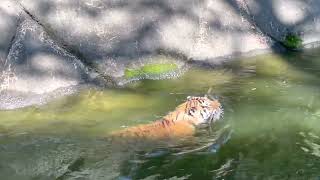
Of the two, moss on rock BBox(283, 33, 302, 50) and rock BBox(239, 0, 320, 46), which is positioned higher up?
rock BBox(239, 0, 320, 46)

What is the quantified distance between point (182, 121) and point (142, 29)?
76.8 inches

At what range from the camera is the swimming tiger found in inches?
190

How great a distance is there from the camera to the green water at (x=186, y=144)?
429cm

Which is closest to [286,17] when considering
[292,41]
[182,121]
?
[292,41]

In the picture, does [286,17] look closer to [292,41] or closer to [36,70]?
[292,41]

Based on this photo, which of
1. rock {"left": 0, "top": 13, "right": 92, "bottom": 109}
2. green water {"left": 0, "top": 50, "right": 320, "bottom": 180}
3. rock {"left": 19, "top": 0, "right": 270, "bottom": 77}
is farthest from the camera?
rock {"left": 19, "top": 0, "right": 270, "bottom": 77}

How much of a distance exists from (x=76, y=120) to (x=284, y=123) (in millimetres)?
1913

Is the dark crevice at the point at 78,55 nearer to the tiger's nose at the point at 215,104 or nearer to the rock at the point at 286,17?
the tiger's nose at the point at 215,104

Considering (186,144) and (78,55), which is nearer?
(186,144)

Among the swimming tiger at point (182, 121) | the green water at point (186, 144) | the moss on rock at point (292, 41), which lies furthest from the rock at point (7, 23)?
the moss on rock at point (292, 41)

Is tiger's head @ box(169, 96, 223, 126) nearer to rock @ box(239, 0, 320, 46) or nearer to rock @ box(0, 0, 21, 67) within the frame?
rock @ box(0, 0, 21, 67)

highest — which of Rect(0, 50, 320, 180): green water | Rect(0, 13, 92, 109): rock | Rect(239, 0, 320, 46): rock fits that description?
Rect(239, 0, 320, 46): rock

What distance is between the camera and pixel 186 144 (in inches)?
184

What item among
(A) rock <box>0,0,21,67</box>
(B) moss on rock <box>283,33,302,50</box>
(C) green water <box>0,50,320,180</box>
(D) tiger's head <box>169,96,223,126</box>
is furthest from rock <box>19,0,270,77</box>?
(D) tiger's head <box>169,96,223,126</box>
